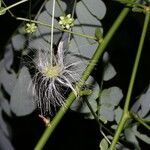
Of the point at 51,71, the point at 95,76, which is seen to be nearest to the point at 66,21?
the point at 51,71

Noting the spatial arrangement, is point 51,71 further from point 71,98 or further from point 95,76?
point 95,76

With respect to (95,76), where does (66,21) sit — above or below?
above

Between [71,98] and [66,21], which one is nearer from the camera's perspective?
[71,98]

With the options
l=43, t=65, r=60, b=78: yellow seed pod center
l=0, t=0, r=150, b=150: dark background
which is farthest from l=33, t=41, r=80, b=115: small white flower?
l=0, t=0, r=150, b=150: dark background

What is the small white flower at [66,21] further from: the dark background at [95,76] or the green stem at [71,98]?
the dark background at [95,76]

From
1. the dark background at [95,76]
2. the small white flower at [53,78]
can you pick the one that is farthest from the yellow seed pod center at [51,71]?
the dark background at [95,76]

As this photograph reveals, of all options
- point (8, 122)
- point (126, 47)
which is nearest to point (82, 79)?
point (8, 122)
